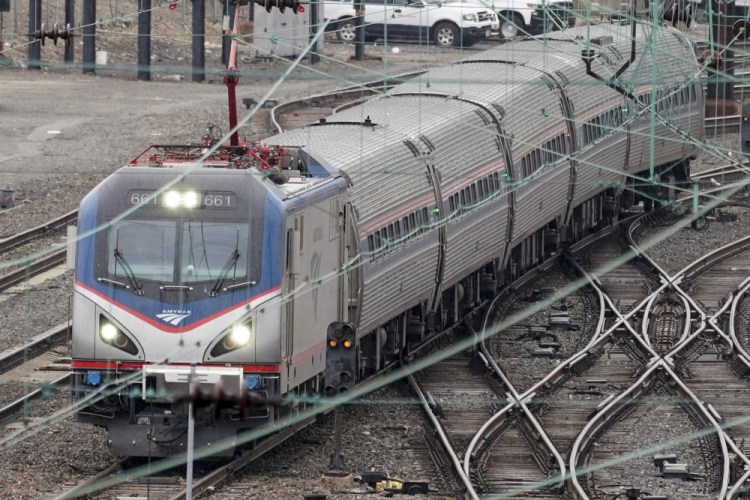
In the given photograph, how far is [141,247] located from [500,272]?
33.6 feet

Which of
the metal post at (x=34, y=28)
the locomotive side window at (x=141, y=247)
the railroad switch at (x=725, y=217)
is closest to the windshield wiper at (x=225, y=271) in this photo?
the locomotive side window at (x=141, y=247)

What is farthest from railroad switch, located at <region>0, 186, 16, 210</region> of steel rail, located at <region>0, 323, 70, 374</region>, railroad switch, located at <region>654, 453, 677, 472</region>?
railroad switch, located at <region>654, 453, 677, 472</region>

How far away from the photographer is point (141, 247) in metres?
17.4

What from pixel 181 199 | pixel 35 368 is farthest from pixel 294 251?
pixel 35 368

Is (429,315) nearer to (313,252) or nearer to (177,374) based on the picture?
(313,252)

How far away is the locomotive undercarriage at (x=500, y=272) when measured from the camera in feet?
72.6

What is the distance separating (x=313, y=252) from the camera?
60.2ft

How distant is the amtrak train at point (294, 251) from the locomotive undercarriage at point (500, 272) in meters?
0.05


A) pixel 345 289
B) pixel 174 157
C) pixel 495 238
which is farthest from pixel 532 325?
pixel 174 157

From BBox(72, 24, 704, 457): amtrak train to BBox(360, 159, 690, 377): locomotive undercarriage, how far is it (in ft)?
0.15

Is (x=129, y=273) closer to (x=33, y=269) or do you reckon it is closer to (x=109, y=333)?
(x=109, y=333)

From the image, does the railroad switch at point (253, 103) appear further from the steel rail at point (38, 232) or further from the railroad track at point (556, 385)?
the railroad track at point (556, 385)

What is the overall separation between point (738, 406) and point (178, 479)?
7.12 m

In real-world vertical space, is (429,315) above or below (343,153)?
below
